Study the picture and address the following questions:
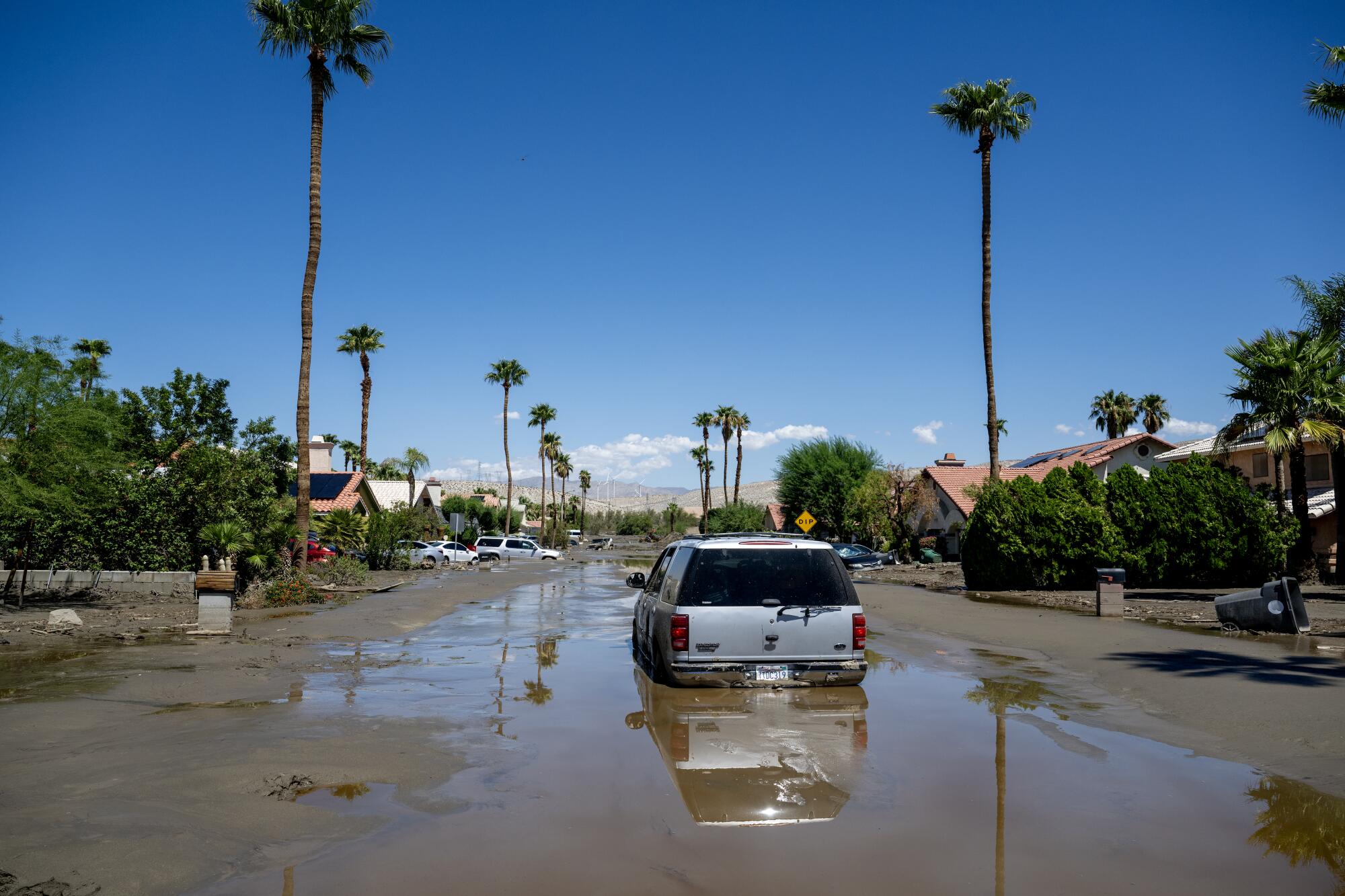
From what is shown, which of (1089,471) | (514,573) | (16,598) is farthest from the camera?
(514,573)

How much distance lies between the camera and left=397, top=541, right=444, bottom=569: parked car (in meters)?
42.5

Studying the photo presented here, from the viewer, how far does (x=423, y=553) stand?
155ft

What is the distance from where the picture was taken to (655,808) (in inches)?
237

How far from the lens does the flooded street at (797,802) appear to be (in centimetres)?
481

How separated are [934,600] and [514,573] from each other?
20.1 metres

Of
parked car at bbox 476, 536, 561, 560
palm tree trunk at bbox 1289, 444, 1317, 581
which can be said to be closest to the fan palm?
parked car at bbox 476, 536, 561, 560

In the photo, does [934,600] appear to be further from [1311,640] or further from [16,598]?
[16,598]

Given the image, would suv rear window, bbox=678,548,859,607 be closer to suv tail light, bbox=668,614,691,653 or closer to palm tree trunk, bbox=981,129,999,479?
suv tail light, bbox=668,614,691,653

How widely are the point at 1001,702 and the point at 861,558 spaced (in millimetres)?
34303

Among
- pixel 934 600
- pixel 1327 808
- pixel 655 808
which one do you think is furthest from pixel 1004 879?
pixel 934 600

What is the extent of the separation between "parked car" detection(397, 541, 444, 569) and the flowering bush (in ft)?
58.8

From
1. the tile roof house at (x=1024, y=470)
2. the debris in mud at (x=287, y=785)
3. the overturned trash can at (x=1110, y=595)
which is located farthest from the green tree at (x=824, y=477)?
the debris in mud at (x=287, y=785)

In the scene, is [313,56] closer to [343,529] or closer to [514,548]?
[343,529]

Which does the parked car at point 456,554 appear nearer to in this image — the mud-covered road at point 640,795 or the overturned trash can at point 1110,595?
the overturned trash can at point 1110,595
